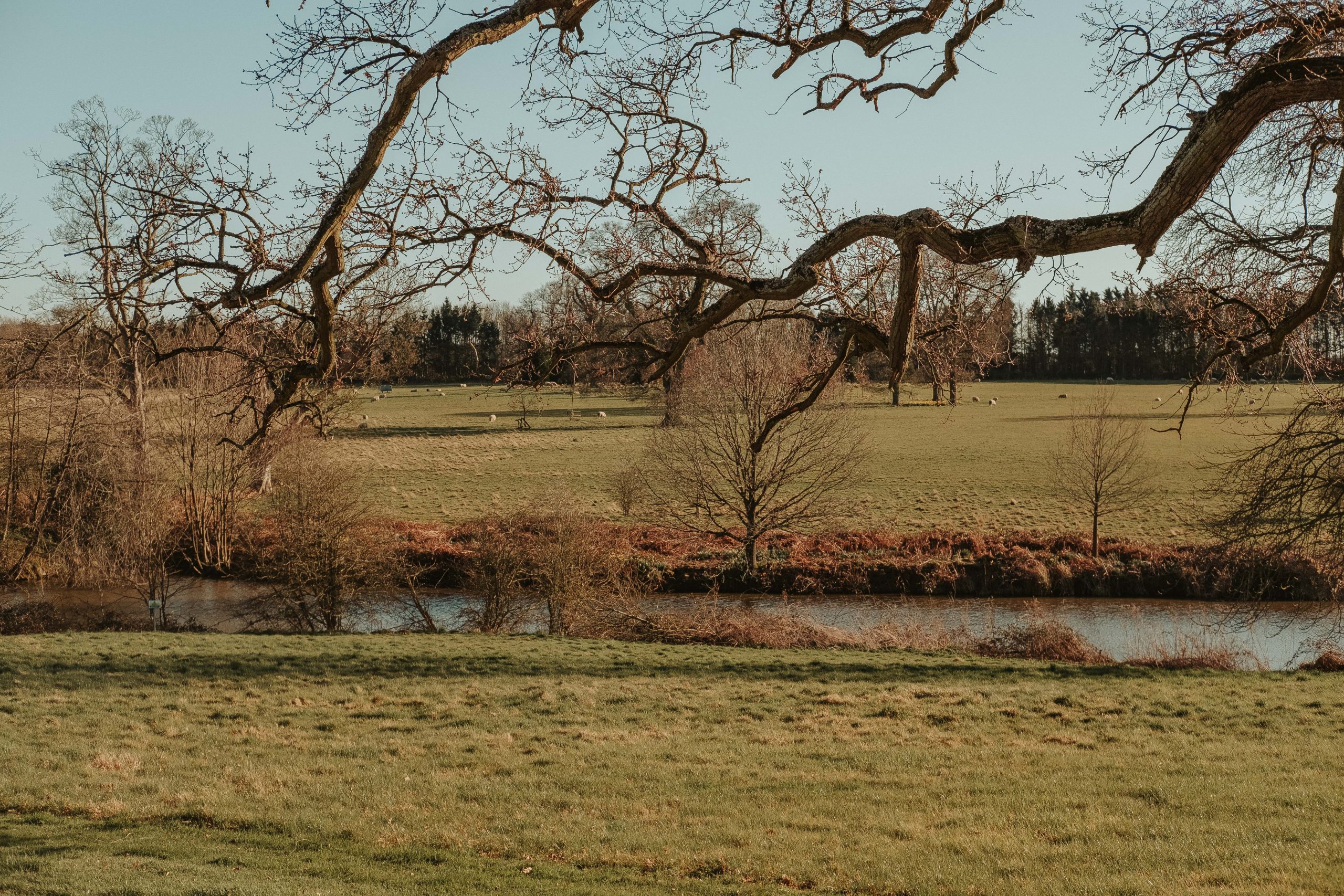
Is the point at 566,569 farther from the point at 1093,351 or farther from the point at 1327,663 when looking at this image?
the point at 1093,351

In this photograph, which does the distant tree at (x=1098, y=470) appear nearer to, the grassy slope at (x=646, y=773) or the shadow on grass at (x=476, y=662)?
the shadow on grass at (x=476, y=662)

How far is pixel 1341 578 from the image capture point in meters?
14.6

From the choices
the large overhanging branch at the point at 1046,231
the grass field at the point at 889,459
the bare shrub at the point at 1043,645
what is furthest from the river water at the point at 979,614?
the large overhanging branch at the point at 1046,231

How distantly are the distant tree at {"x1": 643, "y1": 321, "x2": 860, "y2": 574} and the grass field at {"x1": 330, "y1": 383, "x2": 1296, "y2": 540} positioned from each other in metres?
1.47

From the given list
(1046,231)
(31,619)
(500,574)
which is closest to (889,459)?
(500,574)

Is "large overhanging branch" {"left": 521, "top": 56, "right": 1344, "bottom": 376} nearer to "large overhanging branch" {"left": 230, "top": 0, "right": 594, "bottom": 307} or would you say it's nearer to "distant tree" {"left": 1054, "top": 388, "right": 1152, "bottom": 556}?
"large overhanging branch" {"left": 230, "top": 0, "right": 594, "bottom": 307}

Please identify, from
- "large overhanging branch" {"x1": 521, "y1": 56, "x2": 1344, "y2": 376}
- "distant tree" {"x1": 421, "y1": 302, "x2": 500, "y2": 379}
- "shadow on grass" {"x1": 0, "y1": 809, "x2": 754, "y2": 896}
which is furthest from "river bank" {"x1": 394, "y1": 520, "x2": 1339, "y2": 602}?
"large overhanging branch" {"x1": 521, "y1": 56, "x2": 1344, "y2": 376}

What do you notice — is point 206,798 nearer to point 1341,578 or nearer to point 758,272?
point 758,272

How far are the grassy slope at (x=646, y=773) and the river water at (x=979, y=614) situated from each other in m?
3.75

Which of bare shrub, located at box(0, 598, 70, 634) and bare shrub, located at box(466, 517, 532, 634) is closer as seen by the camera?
bare shrub, located at box(0, 598, 70, 634)

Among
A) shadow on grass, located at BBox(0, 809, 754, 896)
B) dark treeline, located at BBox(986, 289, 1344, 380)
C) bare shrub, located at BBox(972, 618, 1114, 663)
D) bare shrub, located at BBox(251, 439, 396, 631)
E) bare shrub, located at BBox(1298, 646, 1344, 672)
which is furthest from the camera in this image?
dark treeline, located at BBox(986, 289, 1344, 380)

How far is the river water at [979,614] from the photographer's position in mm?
21250

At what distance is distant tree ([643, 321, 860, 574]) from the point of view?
25.2 metres

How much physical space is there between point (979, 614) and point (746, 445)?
698cm
